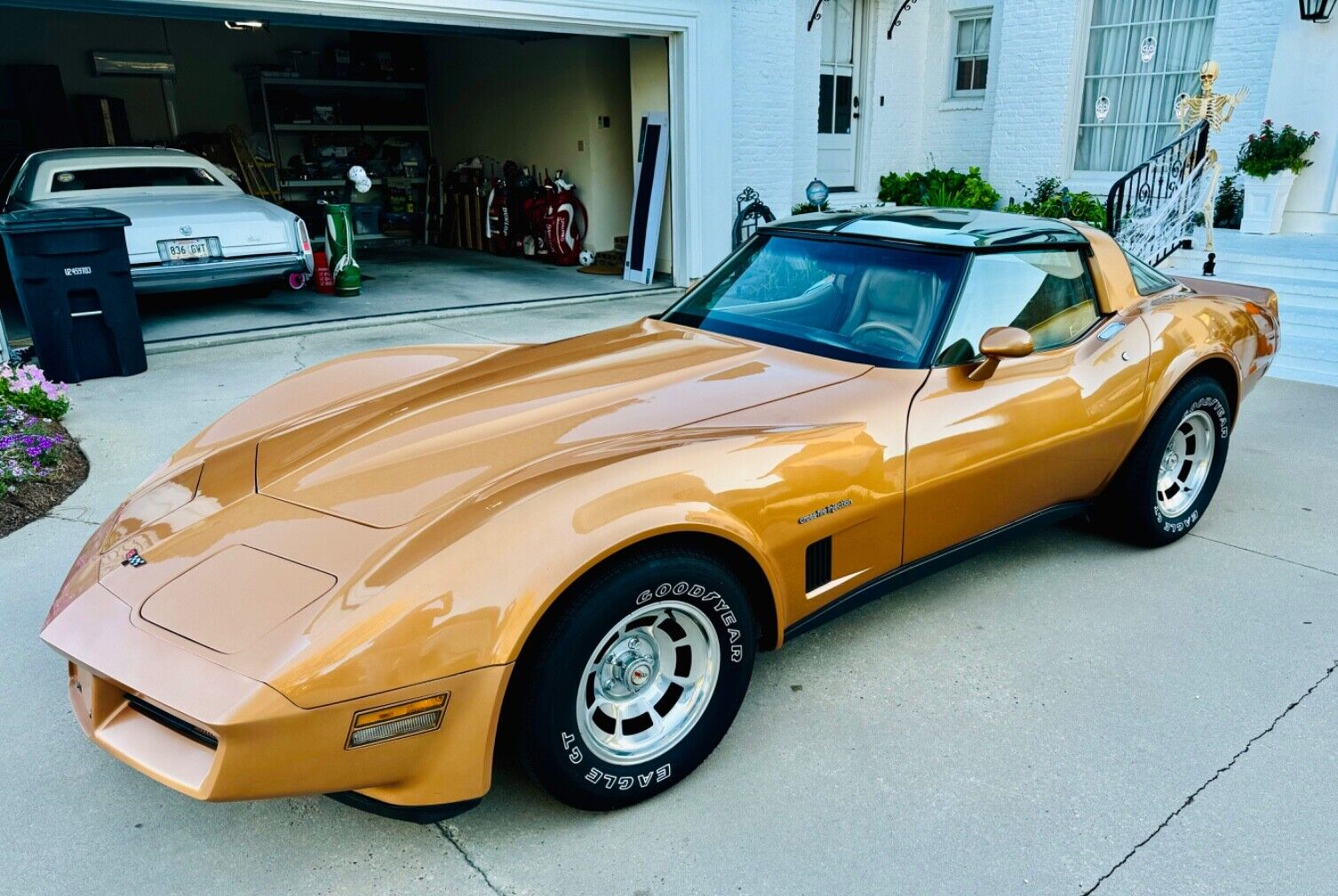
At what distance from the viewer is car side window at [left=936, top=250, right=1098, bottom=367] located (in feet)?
10.1

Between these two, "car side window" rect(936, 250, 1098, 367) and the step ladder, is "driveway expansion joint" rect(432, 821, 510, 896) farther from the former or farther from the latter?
the step ladder

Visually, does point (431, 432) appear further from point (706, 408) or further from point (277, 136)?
point (277, 136)

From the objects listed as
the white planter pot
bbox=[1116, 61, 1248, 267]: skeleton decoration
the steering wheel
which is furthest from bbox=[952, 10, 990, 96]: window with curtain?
the steering wheel

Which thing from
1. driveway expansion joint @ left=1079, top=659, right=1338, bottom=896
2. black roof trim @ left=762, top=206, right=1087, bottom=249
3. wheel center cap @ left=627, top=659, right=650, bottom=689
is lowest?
driveway expansion joint @ left=1079, top=659, right=1338, bottom=896

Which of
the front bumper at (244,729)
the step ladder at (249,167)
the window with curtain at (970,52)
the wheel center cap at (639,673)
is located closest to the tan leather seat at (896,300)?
the wheel center cap at (639,673)

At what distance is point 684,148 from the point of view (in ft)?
33.0

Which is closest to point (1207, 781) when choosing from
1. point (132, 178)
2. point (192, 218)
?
point (192, 218)

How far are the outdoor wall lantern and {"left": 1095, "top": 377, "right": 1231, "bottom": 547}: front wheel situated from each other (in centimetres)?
685

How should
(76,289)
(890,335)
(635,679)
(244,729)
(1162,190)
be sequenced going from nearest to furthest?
(244,729), (635,679), (890,335), (76,289), (1162,190)

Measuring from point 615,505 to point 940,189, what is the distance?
1134 centimetres

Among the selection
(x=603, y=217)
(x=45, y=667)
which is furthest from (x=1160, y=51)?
(x=45, y=667)

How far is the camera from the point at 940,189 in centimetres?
1228

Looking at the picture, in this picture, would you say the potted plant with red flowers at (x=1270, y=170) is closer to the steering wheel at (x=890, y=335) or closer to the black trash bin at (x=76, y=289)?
the steering wheel at (x=890, y=335)

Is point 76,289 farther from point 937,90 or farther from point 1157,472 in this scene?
point 937,90
